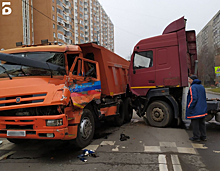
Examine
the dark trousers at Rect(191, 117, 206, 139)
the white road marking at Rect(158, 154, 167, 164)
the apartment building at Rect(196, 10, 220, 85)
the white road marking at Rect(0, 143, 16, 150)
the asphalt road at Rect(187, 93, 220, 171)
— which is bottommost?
the white road marking at Rect(0, 143, 16, 150)

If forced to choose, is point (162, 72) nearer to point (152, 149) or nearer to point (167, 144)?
point (167, 144)

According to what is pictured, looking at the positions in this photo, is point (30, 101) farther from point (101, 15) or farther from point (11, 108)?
point (101, 15)

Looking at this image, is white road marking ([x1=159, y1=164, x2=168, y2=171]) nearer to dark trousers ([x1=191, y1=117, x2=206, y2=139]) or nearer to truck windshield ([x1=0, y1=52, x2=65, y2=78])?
dark trousers ([x1=191, y1=117, x2=206, y2=139])

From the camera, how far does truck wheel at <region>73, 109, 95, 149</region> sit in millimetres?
4621

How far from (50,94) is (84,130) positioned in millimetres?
1431

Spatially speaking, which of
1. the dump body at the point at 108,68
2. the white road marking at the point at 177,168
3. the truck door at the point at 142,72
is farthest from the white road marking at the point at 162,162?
the truck door at the point at 142,72

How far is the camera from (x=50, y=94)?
383 centimetres

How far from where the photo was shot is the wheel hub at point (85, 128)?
15.5 ft

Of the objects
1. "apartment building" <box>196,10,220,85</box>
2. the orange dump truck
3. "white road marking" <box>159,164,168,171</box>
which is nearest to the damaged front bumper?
the orange dump truck

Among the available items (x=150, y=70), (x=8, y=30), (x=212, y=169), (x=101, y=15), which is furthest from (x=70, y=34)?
(x=212, y=169)

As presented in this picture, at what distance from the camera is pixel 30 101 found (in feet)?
12.6

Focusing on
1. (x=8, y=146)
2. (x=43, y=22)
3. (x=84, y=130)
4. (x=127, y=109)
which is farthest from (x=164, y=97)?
(x=43, y=22)

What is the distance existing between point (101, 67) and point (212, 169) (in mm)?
4241

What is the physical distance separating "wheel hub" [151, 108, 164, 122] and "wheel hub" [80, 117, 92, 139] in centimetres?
293
